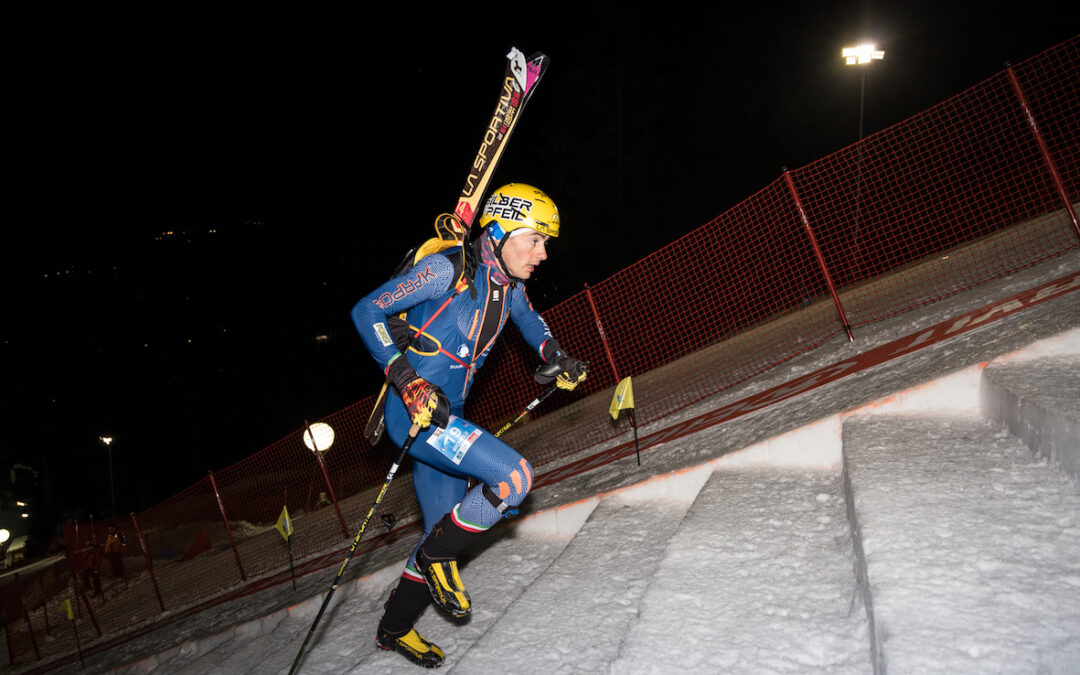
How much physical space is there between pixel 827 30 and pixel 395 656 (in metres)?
23.8

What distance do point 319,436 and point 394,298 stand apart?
5.85 meters

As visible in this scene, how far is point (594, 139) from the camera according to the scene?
22.0m

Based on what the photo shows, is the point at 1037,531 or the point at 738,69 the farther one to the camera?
the point at 738,69

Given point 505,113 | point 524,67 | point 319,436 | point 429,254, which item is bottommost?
point 319,436

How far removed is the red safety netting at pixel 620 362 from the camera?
666 cm

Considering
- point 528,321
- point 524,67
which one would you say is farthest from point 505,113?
point 528,321

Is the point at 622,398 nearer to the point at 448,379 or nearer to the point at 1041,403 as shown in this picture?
the point at 448,379

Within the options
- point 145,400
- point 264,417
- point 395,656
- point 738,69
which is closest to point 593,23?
point 738,69

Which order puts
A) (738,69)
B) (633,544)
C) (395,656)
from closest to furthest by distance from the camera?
(395,656)
(633,544)
(738,69)

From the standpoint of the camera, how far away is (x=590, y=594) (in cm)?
300

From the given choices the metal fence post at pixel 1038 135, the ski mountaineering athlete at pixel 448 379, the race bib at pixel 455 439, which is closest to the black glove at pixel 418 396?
the ski mountaineering athlete at pixel 448 379

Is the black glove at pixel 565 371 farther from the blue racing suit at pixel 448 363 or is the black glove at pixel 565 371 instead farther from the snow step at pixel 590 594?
the snow step at pixel 590 594

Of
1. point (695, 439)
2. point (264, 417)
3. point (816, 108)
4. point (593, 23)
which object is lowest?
point (695, 439)

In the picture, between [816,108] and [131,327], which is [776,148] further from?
[131,327]
